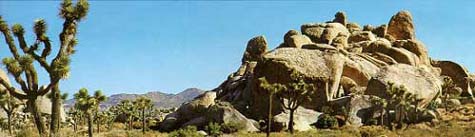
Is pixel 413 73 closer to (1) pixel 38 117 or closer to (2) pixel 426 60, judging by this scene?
(2) pixel 426 60

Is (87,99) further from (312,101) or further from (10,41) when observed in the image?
(312,101)

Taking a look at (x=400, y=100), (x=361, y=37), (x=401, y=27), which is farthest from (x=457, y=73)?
(x=400, y=100)

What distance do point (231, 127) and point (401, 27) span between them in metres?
46.6

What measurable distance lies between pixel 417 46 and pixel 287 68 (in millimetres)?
26434

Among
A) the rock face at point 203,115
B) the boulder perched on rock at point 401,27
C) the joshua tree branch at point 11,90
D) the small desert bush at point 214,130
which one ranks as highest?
the boulder perched on rock at point 401,27

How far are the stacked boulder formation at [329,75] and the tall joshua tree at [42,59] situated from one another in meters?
27.5

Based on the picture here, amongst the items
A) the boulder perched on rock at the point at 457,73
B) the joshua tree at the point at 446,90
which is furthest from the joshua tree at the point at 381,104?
the boulder perched on rock at the point at 457,73

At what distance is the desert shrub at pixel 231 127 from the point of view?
44.6 metres

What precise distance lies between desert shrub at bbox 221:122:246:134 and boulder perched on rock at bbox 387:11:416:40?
43.4 m

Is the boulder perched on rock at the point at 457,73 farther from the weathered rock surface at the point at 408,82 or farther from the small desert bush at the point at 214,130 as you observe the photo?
the small desert bush at the point at 214,130

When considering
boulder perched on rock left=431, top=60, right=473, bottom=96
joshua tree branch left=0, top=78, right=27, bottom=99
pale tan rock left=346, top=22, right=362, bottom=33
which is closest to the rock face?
joshua tree branch left=0, top=78, right=27, bottom=99

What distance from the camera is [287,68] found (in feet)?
172

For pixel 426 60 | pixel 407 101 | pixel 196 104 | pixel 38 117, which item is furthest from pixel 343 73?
pixel 38 117

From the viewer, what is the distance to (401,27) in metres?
83.4
